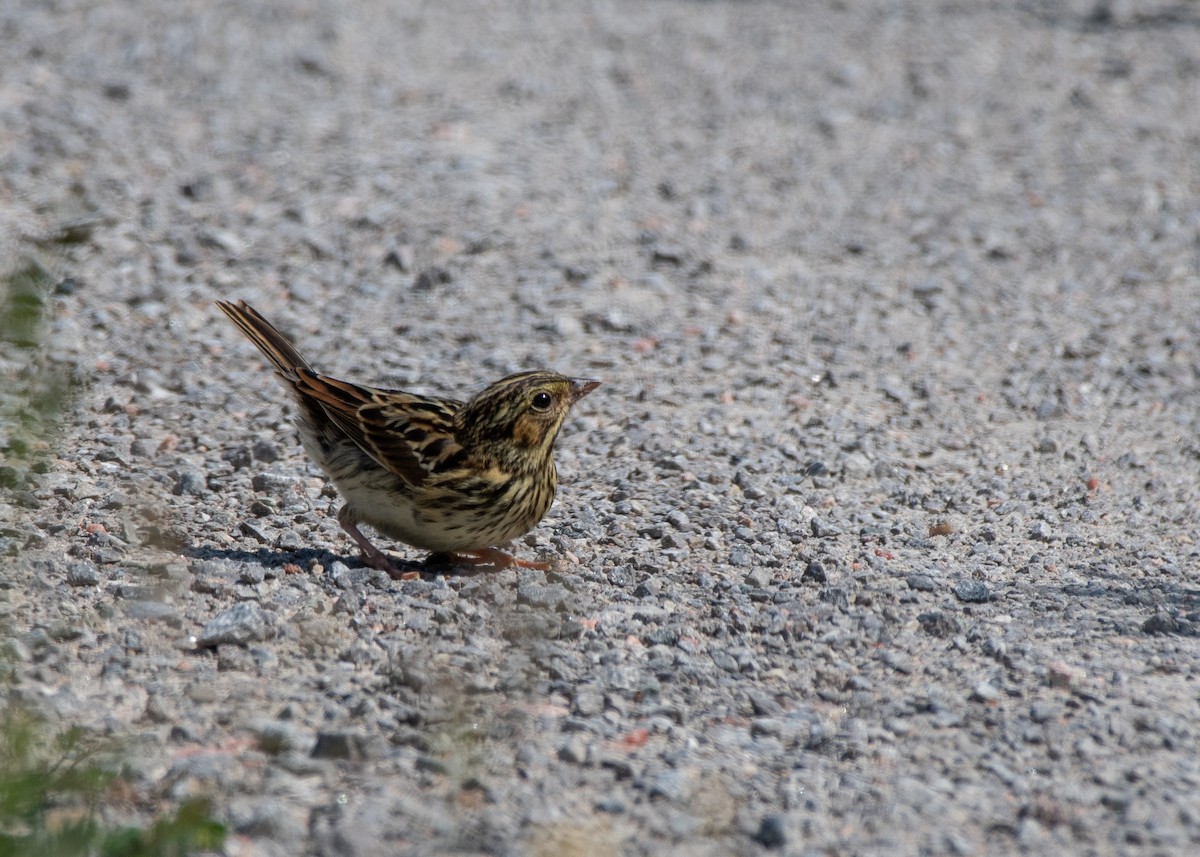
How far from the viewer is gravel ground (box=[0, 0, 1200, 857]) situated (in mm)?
4340

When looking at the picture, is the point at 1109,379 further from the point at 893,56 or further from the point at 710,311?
the point at 893,56

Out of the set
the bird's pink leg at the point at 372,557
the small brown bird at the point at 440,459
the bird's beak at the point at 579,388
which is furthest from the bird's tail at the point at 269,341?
the bird's beak at the point at 579,388

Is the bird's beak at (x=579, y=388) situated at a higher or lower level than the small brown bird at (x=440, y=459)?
higher

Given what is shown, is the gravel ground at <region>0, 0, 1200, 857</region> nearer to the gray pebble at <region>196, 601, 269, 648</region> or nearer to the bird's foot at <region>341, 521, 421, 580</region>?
the gray pebble at <region>196, 601, 269, 648</region>

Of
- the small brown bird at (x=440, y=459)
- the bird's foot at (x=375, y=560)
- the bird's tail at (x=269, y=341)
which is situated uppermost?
the bird's tail at (x=269, y=341)

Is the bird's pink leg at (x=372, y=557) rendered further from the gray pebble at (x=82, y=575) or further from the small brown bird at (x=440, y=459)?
the gray pebble at (x=82, y=575)

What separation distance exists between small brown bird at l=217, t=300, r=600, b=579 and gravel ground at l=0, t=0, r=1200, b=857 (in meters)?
0.27

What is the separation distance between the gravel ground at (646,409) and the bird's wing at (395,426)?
0.46 metres

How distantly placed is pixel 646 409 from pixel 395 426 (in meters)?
1.71

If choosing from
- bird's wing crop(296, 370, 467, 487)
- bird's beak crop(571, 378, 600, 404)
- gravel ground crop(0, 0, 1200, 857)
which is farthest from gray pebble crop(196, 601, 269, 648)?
bird's beak crop(571, 378, 600, 404)

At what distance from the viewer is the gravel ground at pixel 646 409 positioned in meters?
4.34

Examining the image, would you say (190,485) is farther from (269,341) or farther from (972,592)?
(972,592)

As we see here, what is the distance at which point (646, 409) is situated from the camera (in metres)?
7.28

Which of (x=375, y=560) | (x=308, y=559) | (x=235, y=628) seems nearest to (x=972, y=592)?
(x=375, y=560)
